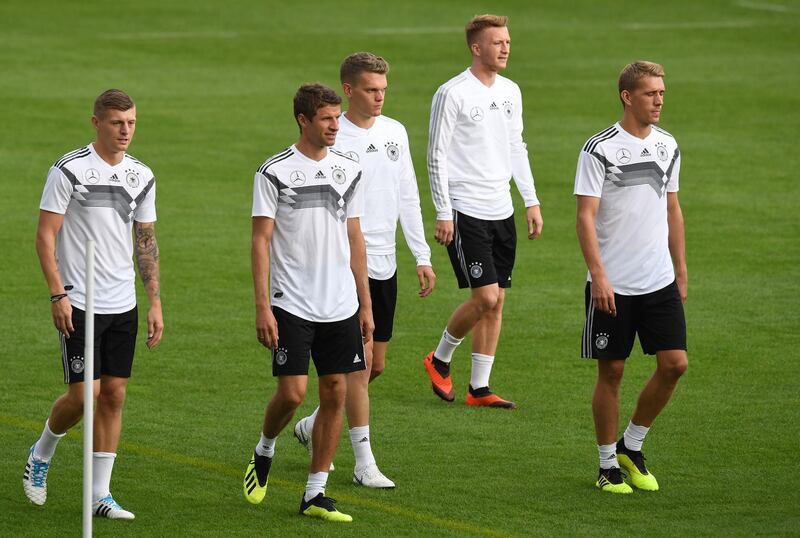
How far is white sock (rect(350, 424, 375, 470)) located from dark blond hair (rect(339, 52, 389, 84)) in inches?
75.6

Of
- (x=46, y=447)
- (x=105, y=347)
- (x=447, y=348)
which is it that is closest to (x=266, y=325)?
(x=105, y=347)

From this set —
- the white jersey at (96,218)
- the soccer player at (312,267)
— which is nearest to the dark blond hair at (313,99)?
the soccer player at (312,267)

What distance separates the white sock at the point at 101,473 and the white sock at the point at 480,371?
3212 millimetres

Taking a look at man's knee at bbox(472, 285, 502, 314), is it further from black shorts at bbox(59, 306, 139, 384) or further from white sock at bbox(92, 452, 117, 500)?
white sock at bbox(92, 452, 117, 500)

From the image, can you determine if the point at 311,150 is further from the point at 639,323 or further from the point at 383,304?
the point at 639,323

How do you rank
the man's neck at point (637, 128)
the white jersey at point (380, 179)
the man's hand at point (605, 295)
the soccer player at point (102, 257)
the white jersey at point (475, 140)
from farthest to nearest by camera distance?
the white jersey at point (475, 140)
the white jersey at point (380, 179)
the man's neck at point (637, 128)
the man's hand at point (605, 295)
the soccer player at point (102, 257)

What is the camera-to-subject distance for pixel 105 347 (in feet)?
26.1

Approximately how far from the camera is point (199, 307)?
13.1 metres

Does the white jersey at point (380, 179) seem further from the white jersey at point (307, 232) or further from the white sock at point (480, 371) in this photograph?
the white sock at point (480, 371)

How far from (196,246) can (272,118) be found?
256 inches

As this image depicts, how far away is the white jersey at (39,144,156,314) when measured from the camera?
782 cm

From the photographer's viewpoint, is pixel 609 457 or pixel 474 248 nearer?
pixel 609 457

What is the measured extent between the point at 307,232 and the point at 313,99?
66 cm

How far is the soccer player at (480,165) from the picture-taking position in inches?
404
